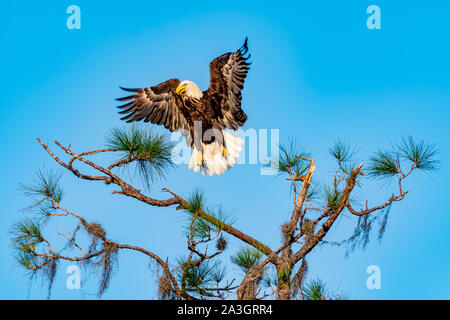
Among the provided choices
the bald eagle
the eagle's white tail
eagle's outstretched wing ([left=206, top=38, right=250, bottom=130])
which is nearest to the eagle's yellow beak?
the bald eagle

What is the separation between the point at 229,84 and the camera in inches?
276

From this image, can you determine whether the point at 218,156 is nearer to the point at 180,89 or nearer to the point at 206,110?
the point at 206,110

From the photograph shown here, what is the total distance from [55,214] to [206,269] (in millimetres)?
1200

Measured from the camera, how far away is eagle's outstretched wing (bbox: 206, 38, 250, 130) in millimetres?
6918

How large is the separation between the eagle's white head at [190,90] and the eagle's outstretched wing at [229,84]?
0.13m

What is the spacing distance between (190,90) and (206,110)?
0.98ft

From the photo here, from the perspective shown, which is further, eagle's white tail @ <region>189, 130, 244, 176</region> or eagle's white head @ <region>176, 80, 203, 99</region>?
eagle's white tail @ <region>189, 130, 244, 176</region>

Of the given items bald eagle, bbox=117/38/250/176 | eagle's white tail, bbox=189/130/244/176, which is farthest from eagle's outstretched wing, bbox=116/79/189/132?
eagle's white tail, bbox=189/130/244/176

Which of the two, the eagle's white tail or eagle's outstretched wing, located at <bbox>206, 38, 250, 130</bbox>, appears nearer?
eagle's outstretched wing, located at <bbox>206, 38, 250, 130</bbox>

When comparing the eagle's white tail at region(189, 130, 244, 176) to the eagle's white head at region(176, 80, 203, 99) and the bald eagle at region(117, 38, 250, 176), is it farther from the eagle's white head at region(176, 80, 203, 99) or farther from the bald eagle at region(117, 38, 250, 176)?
the eagle's white head at region(176, 80, 203, 99)

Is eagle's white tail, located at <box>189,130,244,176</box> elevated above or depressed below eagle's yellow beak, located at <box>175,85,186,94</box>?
below

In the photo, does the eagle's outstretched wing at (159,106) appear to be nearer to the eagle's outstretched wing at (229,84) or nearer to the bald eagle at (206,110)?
the bald eagle at (206,110)
